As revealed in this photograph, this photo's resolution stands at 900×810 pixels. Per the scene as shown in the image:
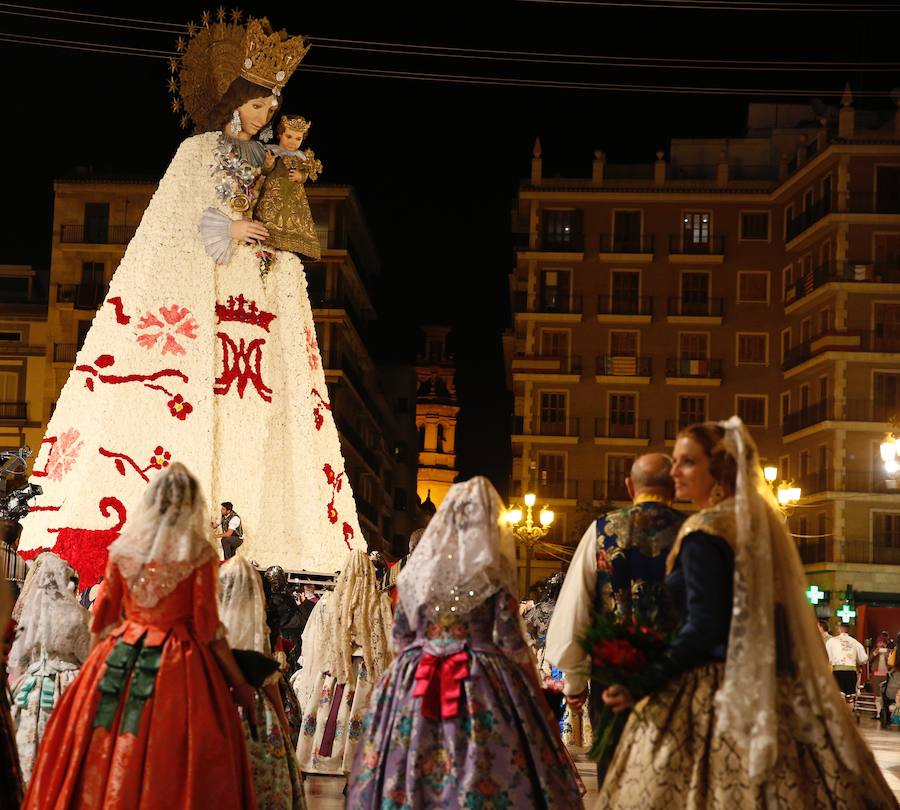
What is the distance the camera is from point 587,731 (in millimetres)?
17125

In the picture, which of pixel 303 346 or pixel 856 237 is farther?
pixel 856 237

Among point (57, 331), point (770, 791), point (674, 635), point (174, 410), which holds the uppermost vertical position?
point (57, 331)

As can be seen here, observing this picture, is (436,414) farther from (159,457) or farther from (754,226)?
(159,457)

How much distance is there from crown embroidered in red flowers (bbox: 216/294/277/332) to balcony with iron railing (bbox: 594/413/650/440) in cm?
3727

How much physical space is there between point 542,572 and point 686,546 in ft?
157

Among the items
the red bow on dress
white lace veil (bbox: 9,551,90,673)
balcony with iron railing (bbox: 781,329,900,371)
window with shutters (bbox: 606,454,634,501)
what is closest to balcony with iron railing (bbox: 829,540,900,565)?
balcony with iron railing (bbox: 781,329,900,371)

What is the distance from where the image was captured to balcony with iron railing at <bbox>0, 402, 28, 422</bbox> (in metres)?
50.8

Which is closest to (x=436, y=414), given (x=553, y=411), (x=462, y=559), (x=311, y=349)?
(x=553, y=411)

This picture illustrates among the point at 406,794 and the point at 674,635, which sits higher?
the point at 674,635

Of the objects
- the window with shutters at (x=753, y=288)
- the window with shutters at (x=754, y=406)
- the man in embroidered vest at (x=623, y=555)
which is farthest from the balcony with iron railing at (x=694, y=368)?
the man in embroidered vest at (x=623, y=555)

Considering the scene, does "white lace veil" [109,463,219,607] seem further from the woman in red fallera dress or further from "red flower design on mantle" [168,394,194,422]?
"red flower design on mantle" [168,394,194,422]

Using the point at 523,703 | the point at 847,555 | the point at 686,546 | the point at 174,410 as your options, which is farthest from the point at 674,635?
the point at 847,555

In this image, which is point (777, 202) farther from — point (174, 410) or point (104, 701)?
point (104, 701)

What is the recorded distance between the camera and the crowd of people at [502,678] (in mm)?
5621
